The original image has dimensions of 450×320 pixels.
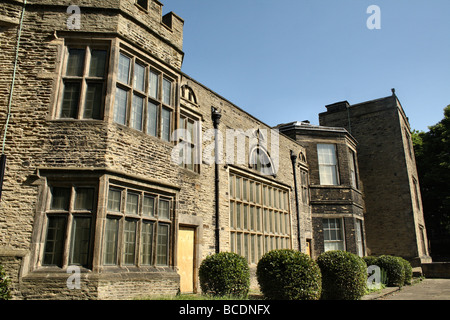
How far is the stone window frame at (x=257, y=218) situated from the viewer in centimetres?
1285

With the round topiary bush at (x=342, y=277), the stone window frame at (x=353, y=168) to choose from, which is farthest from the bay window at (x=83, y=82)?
the stone window frame at (x=353, y=168)

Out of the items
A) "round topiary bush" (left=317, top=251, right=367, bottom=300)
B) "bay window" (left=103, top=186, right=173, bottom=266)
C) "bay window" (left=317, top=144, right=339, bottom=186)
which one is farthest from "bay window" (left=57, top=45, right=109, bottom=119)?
"bay window" (left=317, top=144, right=339, bottom=186)

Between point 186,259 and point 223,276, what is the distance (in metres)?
1.42

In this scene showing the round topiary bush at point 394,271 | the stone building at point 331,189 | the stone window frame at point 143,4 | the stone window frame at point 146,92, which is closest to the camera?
the stone window frame at point 146,92

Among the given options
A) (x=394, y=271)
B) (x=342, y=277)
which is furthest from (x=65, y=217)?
(x=394, y=271)

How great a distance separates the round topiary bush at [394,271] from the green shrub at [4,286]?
559 inches

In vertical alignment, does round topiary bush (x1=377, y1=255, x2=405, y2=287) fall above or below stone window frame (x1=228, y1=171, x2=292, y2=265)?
below

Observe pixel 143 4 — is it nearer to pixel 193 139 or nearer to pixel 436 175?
pixel 193 139

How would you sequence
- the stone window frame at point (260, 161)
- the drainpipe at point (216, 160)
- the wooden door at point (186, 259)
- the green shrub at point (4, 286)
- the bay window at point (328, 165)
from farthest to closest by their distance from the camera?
the bay window at point (328, 165), the stone window frame at point (260, 161), the drainpipe at point (216, 160), the wooden door at point (186, 259), the green shrub at point (4, 286)

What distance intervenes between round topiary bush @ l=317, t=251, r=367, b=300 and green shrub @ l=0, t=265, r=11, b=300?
869 centimetres

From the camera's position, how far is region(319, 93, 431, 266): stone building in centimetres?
2167

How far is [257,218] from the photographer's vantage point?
46.5ft

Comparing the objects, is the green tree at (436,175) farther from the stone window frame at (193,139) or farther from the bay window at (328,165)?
the stone window frame at (193,139)

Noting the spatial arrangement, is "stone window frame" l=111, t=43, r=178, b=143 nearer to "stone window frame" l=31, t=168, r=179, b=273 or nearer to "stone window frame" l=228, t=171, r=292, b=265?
"stone window frame" l=31, t=168, r=179, b=273
